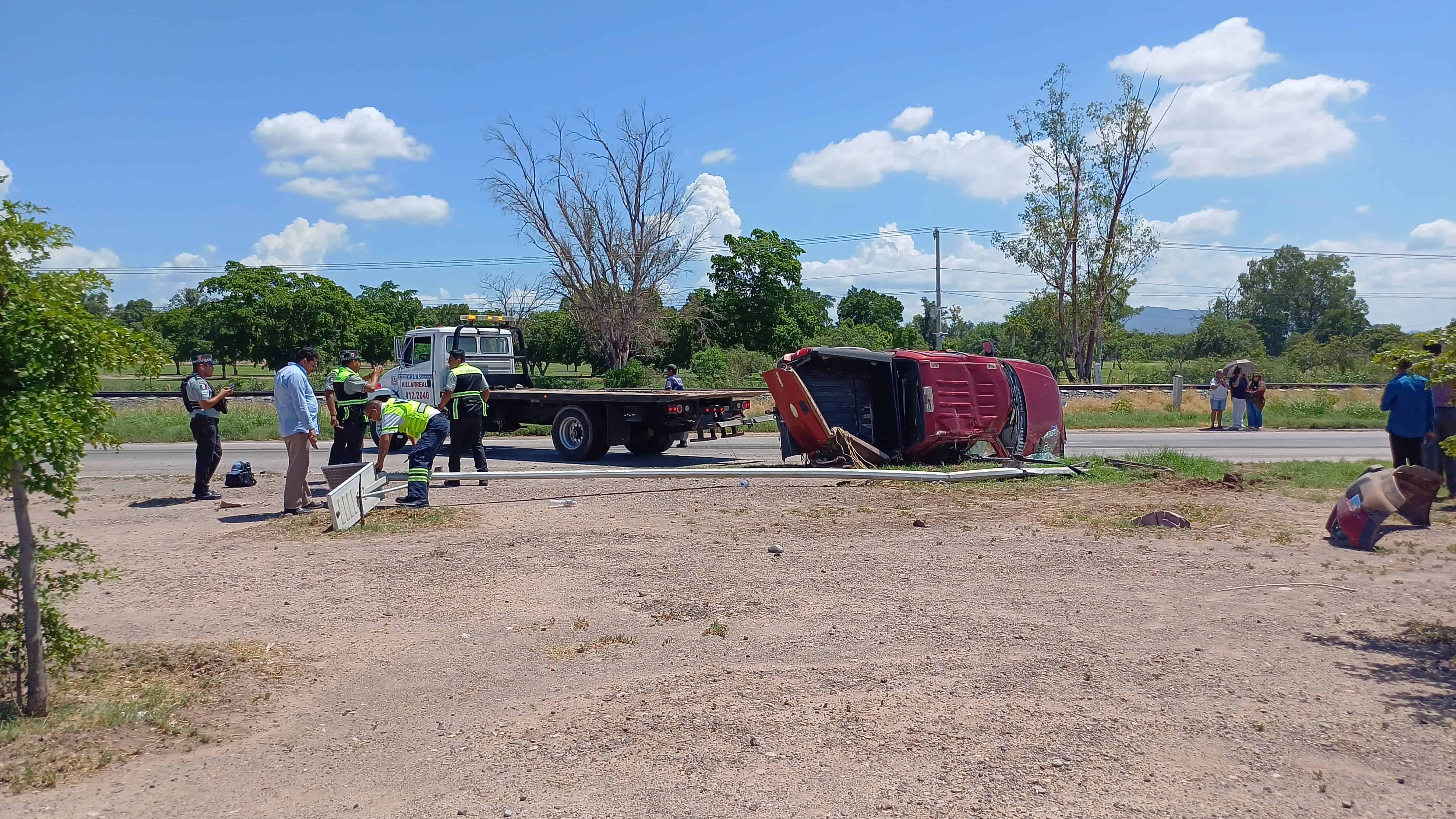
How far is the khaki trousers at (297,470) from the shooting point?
1043 centimetres

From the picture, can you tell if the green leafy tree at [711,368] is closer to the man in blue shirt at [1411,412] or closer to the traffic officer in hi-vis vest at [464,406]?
the traffic officer in hi-vis vest at [464,406]

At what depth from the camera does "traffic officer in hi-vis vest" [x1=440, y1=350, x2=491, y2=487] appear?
12.3 m

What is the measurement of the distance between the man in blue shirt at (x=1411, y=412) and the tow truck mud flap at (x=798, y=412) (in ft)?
20.7

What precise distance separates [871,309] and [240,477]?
7043cm

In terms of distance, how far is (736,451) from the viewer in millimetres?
19188

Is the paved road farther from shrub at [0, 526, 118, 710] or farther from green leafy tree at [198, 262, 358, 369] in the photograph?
green leafy tree at [198, 262, 358, 369]

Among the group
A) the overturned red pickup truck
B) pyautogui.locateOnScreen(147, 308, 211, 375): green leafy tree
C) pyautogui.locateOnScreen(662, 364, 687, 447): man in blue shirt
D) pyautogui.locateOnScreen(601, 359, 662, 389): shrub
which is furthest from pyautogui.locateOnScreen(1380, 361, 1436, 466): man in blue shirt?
pyautogui.locateOnScreen(147, 308, 211, 375): green leafy tree

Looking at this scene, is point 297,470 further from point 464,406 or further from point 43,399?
point 43,399

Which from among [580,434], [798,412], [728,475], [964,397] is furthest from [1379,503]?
[580,434]

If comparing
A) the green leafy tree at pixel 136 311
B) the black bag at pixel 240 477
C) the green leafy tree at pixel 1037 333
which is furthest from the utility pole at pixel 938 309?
the green leafy tree at pixel 136 311

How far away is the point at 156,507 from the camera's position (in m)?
11.6

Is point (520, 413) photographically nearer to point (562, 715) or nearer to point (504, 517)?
point (504, 517)

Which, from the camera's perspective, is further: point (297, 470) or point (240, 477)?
point (240, 477)

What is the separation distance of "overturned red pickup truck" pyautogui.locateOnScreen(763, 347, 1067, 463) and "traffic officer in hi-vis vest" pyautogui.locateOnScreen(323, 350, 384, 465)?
5.18 meters
